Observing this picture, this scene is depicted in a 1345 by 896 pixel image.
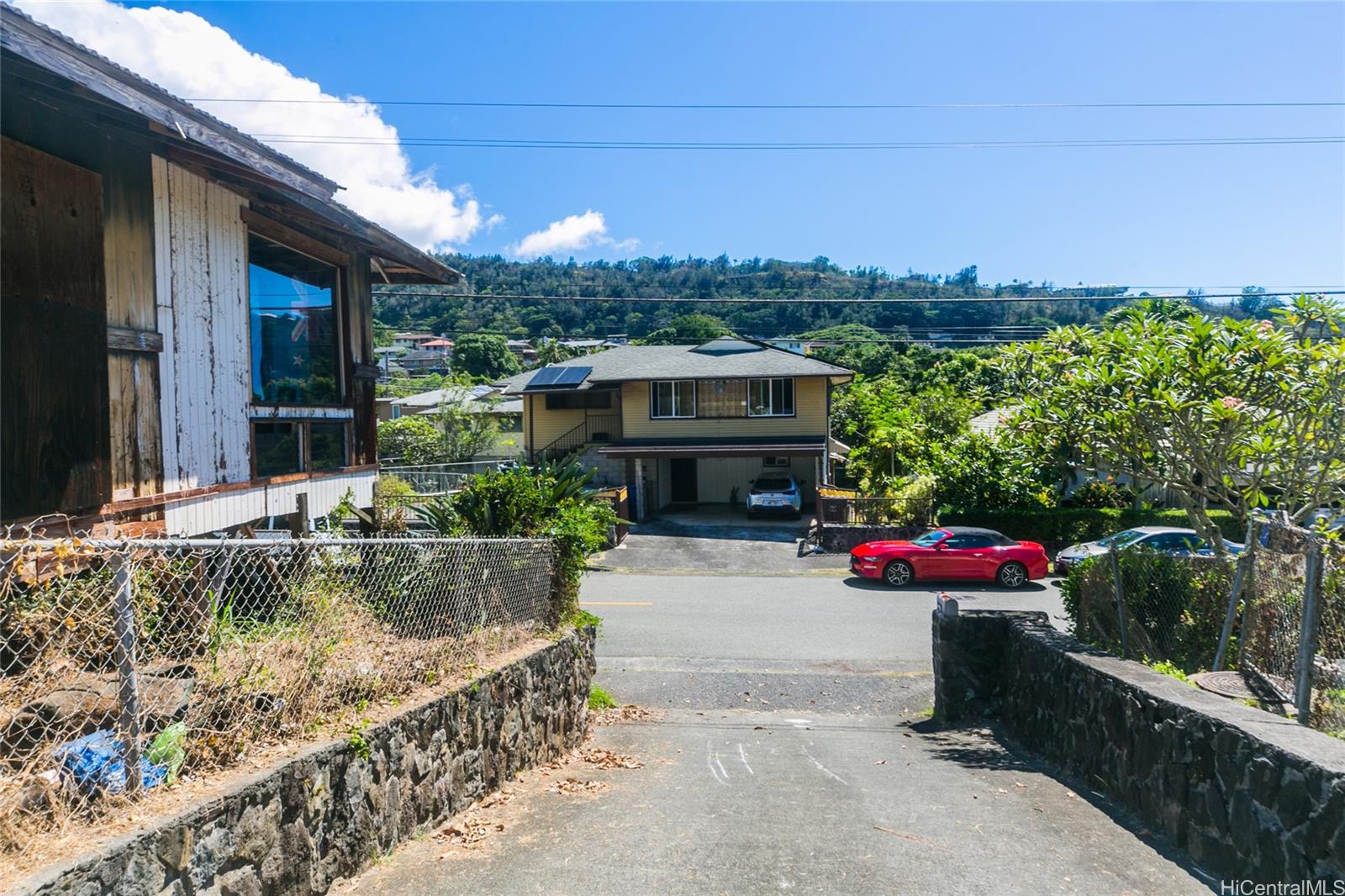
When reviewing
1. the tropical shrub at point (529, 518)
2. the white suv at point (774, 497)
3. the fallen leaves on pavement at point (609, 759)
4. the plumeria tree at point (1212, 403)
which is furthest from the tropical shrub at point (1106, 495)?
the fallen leaves on pavement at point (609, 759)

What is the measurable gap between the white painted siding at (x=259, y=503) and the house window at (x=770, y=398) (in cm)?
2000

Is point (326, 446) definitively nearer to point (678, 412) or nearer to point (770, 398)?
point (678, 412)

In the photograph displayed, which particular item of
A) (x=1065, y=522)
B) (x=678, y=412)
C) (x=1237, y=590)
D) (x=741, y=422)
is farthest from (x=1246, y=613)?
(x=678, y=412)

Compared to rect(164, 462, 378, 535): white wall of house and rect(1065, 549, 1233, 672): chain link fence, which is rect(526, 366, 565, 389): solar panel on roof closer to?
rect(164, 462, 378, 535): white wall of house

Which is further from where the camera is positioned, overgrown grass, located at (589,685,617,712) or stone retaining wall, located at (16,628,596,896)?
overgrown grass, located at (589,685,617,712)

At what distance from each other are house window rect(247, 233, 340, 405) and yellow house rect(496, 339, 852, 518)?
19.5 m

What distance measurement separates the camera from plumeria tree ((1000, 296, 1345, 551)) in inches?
313

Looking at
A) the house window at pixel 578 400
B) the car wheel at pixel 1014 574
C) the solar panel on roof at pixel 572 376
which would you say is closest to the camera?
the car wheel at pixel 1014 574

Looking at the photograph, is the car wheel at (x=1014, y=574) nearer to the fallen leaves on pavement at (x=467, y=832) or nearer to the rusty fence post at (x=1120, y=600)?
the rusty fence post at (x=1120, y=600)

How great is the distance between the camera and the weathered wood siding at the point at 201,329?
6.86 metres

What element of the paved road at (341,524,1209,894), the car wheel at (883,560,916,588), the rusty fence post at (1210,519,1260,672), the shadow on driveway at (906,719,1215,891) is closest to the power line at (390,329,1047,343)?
the car wheel at (883,560,916,588)

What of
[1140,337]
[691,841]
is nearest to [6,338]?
[691,841]

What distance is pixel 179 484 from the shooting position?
22.9 ft

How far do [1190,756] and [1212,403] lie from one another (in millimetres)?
4211
